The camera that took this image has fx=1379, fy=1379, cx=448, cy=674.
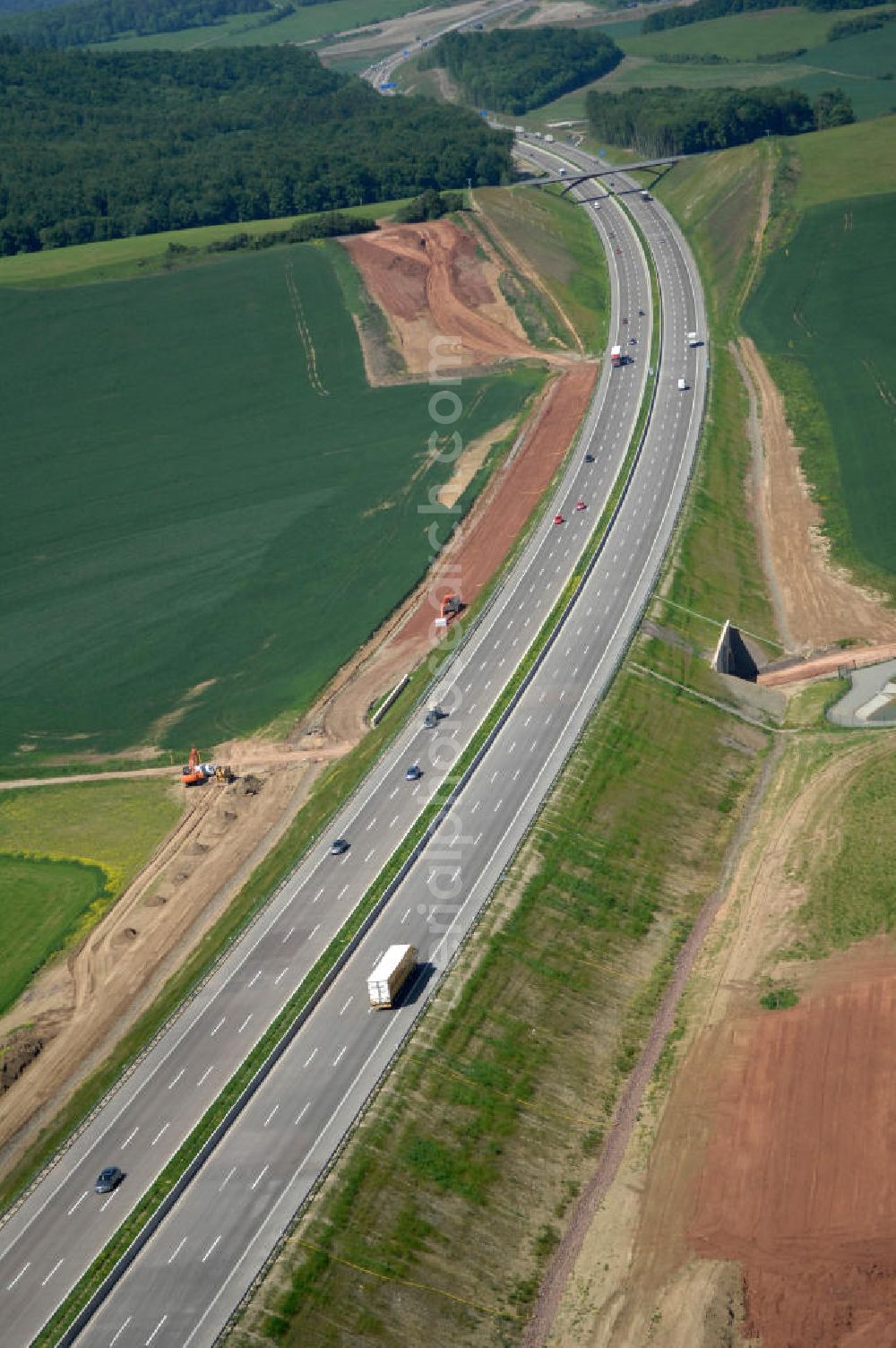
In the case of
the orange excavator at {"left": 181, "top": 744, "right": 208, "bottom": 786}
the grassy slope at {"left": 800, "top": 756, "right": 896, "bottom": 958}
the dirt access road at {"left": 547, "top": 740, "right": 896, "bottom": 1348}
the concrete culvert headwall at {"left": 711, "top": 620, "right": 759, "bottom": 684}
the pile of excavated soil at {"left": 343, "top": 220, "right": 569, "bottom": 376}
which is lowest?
the dirt access road at {"left": 547, "top": 740, "right": 896, "bottom": 1348}

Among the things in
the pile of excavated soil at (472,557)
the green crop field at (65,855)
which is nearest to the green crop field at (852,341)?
the pile of excavated soil at (472,557)

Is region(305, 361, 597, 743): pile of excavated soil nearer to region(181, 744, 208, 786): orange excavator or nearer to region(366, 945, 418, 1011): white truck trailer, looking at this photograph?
region(181, 744, 208, 786): orange excavator

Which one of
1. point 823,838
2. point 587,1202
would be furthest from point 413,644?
point 587,1202

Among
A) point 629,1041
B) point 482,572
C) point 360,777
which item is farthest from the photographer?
point 482,572

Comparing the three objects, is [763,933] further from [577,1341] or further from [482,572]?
[482,572]

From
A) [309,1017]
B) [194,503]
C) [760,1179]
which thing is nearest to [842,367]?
[194,503]

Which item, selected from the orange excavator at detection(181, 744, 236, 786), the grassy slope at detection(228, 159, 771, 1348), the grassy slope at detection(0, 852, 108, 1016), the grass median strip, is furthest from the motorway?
the grassy slope at detection(0, 852, 108, 1016)

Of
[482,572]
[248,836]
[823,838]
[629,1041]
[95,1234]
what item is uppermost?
[482,572]

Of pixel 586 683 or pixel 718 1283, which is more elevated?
pixel 586 683
